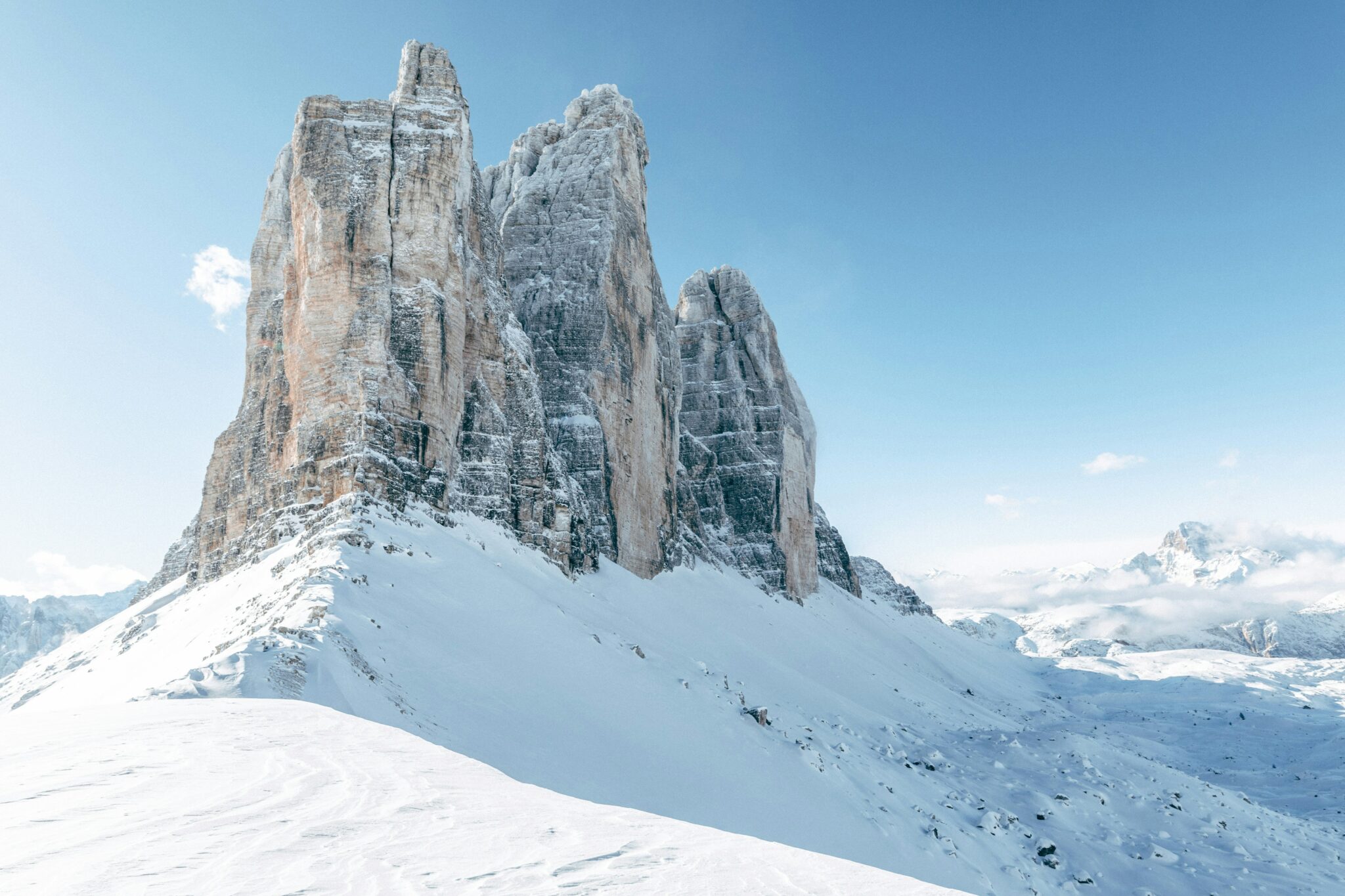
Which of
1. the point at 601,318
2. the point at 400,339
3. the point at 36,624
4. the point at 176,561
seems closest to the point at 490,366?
the point at 400,339

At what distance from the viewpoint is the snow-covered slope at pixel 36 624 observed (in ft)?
354

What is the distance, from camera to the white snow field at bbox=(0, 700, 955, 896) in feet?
12.0

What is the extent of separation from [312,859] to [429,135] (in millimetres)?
26610

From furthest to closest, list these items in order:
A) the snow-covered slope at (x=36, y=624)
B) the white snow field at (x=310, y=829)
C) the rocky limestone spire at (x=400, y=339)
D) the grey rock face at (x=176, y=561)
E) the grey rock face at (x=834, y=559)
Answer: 1. the snow-covered slope at (x=36, y=624)
2. the grey rock face at (x=834, y=559)
3. the grey rock face at (x=176, y=561)
4. the rocky limestone spire at (x=400, y=339)
5. the white snow field at (x=310, y=829)

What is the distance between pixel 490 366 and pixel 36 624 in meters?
132

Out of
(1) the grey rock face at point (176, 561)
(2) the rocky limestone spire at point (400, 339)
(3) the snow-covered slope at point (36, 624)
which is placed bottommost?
(3) the snow-covered slope at point (36, 624)

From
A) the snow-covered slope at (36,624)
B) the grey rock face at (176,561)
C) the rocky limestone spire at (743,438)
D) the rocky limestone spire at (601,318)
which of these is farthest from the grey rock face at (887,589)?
the snow-covered slope at (36,624)

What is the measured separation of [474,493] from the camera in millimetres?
26516

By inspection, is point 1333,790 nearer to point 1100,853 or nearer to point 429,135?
point 1100,853

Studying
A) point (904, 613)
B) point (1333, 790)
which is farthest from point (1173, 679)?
point (1333, 790)

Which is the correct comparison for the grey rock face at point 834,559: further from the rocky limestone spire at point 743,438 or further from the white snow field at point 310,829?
the white snow field at point 310,829

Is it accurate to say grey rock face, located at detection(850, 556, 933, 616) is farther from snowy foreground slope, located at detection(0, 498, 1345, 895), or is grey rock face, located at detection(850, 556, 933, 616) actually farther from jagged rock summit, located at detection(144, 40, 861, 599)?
snowy foreground slope, located at detection(0, 498, 1345, 895)

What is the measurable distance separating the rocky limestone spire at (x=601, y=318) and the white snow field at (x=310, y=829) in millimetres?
26404

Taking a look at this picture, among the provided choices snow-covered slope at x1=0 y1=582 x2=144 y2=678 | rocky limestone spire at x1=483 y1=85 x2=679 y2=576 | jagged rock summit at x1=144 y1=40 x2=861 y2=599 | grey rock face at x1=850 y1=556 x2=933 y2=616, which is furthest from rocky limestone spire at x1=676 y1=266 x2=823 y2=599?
snow-covered slope at x1=0 y1=582 x2=144 y2=678
